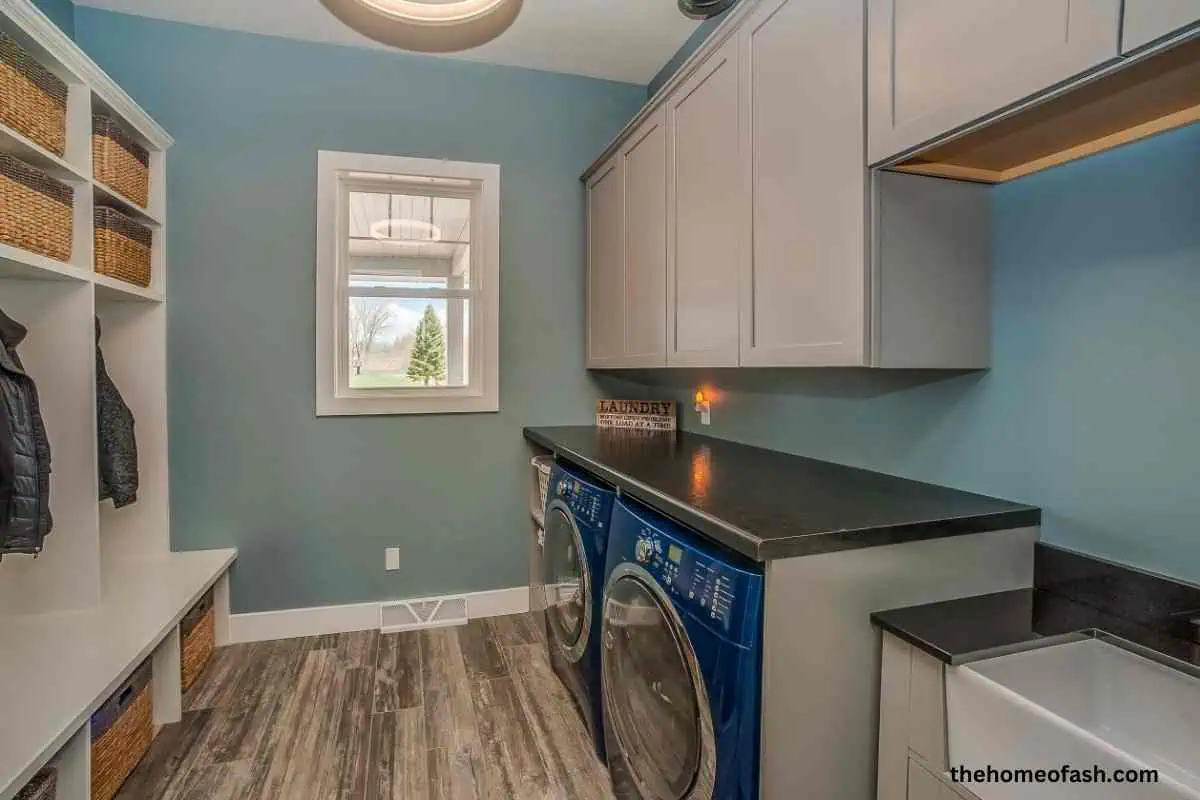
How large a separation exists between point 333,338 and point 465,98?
1.40m

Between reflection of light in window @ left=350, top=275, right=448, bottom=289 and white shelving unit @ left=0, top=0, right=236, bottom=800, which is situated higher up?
reflection of light in window @ left=350, top=275, right=448, bottom=289

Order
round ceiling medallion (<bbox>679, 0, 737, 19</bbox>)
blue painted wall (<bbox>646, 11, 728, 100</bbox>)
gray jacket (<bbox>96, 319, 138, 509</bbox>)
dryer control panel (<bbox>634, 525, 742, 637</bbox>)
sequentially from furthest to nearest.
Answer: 1. blue painted wall (<bbox>646, 11, 728, 100</bbox>)
2. gray jacket (<bbox>96, 319, 138, 509</bbox>)
3. round ceiling medallion (<bbox>679, 0, 737, 19</bbox>)
4. dryer control panel (<bbox>634, 525, 742, 637</bbox>)

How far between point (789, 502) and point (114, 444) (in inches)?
97.4

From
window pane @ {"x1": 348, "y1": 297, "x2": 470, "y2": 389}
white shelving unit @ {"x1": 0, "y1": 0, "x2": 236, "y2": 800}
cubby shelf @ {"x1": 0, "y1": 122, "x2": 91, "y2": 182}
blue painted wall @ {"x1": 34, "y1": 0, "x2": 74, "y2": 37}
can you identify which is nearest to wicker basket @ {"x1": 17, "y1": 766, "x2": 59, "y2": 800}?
white shelving unit @ {"x1": 0, "y1": 0, "x2": 236, "y2": 800}

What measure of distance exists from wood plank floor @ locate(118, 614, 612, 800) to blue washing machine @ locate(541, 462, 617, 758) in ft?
0.52

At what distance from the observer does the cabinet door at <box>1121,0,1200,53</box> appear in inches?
30.3

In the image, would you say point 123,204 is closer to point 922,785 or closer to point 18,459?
point 18,459

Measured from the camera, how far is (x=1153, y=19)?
0.81 metres

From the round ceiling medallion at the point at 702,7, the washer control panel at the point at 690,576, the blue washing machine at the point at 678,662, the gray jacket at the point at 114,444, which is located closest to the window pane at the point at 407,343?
the gray jacket at the point at 114,444

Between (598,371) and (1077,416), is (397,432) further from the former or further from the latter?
(1077,416)

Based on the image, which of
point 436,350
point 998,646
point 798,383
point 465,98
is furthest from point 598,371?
point 998,646

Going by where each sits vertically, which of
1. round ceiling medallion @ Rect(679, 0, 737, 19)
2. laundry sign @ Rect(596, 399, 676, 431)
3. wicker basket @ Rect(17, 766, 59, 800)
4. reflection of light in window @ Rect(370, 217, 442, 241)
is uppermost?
round ceiling medallion @ Rect(679, 0, 737, 19)

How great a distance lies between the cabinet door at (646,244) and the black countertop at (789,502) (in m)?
0.51

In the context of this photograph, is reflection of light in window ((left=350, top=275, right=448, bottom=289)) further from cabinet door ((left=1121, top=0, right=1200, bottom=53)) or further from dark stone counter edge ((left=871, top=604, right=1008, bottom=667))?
cabinet door ((left=1121, top=0, right=1200, bottom=53))
